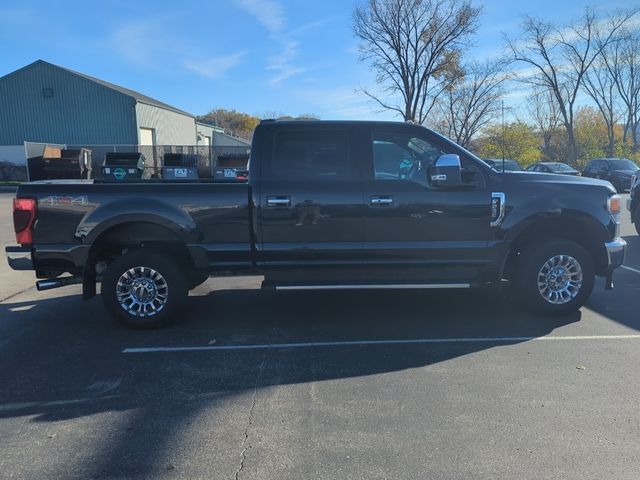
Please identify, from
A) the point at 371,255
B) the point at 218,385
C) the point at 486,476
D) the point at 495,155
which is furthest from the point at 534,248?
the point at 495,155

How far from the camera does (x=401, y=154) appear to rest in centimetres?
555

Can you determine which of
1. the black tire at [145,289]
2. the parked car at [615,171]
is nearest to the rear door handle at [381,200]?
the black tire at [145,289]

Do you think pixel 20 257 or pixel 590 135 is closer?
pixel 20 257

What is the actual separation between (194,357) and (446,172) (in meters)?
3.06

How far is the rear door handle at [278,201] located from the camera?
5289mm

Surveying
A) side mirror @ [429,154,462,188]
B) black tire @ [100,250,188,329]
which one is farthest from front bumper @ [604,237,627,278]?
black tire @ [100,250,188,329]

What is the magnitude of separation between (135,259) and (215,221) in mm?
943

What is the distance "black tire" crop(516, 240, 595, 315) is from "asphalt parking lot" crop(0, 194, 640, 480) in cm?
19

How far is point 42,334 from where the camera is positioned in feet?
17.9

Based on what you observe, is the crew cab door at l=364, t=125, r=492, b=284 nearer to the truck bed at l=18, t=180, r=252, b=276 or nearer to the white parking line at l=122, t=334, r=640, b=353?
the white parking line at l=122, t=334, r=640, b=353

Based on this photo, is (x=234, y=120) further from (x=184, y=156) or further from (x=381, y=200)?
(x=381, y=200)

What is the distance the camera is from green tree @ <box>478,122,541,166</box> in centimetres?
4372

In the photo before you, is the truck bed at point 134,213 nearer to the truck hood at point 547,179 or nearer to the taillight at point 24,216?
the taillight at point 24,216

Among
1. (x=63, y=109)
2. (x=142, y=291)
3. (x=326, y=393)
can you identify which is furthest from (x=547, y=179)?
(x=63, y=109)
